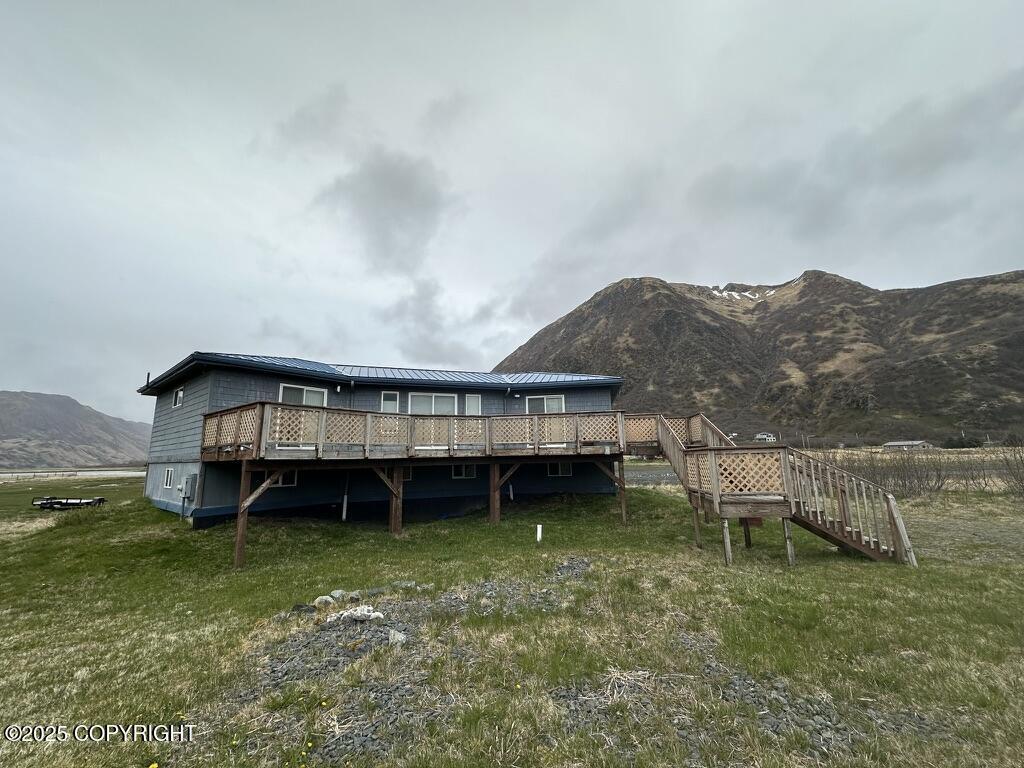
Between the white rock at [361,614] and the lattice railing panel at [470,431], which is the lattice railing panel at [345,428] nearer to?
the lattice railing panel at [470,431]

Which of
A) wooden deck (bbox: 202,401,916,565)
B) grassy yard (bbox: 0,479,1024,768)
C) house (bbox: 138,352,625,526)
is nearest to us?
grassy yard (bbox: 0,479,1024,768)

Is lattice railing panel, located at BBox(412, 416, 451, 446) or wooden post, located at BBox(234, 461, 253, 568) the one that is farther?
lattice railing panel, located at BBox(412, 416, 451, 446)

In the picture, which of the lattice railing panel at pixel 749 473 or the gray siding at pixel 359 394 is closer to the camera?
the lattice railing panel at pixel 749 473

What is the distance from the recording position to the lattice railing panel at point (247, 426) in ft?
37.1

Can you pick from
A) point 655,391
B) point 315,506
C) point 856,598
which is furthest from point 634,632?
point 655,391

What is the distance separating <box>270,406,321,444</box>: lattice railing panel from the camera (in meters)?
11.3

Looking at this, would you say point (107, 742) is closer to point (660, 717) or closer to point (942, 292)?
point (660, 717)

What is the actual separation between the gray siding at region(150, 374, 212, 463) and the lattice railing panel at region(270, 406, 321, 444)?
543 centimetres

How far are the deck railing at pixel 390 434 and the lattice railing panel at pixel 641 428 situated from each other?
1.53 metres

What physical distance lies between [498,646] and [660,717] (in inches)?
95.8

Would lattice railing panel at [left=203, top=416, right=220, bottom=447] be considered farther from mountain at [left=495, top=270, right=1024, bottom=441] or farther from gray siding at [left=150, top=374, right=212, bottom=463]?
mountain at [left=495, top=270, right=1024, bottom=441]

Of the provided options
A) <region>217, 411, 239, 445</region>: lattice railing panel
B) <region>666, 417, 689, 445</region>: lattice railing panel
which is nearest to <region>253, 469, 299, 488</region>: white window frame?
<region>217, 411, 239, 445</region>: lattice railing panel

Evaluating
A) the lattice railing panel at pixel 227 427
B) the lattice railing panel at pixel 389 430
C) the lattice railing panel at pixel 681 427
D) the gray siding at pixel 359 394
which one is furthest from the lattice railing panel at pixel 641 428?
the lattice railing panel at pixel 227 427

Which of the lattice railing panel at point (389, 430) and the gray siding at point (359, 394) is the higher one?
the gray siding at point (359, 394)
